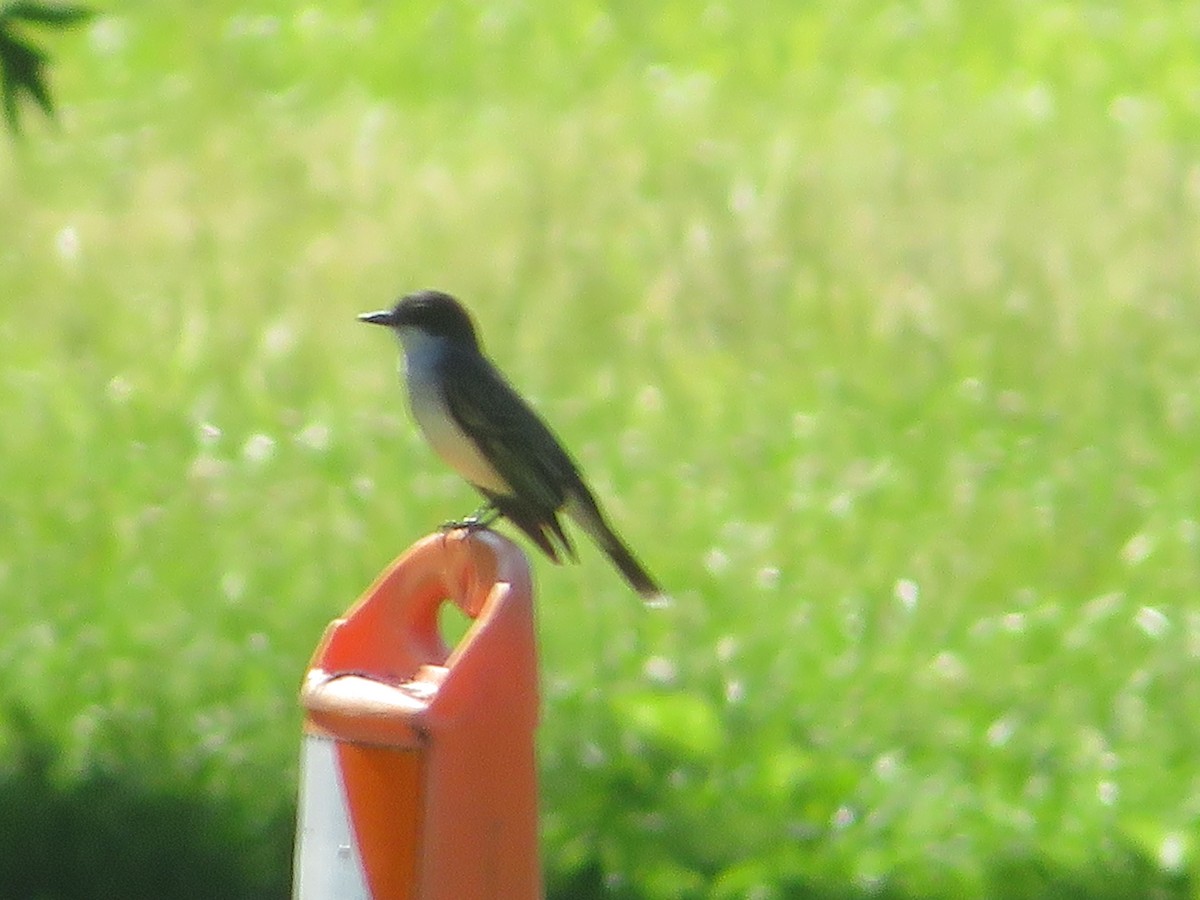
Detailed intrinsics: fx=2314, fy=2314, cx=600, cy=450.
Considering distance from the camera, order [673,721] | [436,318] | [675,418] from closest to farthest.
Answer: [436,318], [673,721], [675,418]

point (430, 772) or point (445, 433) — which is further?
point (445, 433)

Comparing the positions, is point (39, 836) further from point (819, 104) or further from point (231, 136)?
point (819, 104)

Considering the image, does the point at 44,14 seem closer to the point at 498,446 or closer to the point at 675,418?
the point at 498,446

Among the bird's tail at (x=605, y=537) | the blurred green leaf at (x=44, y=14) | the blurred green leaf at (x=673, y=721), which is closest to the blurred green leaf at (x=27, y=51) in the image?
the blurred green leaf at (x=44, y=14)

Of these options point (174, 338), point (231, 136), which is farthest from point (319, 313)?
point (231, 136)

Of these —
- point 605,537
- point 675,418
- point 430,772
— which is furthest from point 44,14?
point 675,418

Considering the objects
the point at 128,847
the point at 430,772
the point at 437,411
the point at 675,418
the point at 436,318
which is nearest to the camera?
the point at 430,772

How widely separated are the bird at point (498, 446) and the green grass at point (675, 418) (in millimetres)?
1043

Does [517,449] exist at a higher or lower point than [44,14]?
lower

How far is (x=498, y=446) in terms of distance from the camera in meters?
5.29

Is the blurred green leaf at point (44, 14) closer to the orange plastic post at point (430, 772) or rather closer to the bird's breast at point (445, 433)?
the bird's breast at point (445, 433)

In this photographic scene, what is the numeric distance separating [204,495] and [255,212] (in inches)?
128

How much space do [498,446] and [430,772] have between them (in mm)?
2304

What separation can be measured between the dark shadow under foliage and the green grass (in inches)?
0.6
